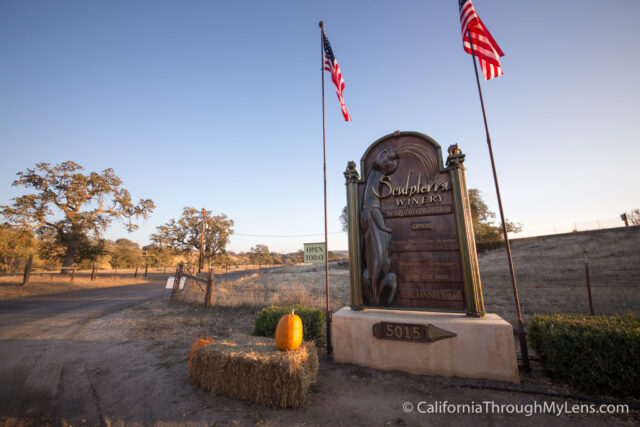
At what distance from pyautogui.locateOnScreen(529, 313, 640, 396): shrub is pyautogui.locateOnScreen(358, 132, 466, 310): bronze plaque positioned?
132 cm

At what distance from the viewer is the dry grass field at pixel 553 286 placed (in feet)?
30.4

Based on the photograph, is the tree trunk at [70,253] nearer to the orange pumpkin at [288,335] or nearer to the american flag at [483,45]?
the orange pumpkin at [288,335]

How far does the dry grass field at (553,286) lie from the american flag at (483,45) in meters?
6.67

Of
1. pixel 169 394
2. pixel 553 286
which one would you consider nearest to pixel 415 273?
pixel 169 394

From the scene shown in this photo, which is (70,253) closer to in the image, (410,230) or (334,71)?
(334,71)

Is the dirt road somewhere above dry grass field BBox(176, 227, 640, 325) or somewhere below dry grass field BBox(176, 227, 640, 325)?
below

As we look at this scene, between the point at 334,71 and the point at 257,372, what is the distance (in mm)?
7241

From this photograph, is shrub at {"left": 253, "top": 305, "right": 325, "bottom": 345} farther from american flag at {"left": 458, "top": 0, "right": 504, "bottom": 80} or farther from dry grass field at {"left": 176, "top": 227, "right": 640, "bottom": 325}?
american flag at {"left": 458, "top": 0, "right": 504, "bottom": 80}

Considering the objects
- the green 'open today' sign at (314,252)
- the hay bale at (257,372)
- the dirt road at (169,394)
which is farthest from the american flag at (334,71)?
the dirt road at (169,394)

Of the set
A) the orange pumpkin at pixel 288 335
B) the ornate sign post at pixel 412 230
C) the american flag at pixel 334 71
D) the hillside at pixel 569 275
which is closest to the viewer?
the orange pumpkin at pixel 288 335

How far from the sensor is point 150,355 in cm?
520

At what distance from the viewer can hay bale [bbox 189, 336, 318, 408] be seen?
320 centimetres

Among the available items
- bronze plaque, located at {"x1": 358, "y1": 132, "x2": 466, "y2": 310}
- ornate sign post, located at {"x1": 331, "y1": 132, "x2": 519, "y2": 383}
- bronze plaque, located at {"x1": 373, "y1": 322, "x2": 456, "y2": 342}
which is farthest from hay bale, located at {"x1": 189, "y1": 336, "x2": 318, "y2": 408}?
bronze plaque, located at {"x1": 358, "y1": 132, "x2": 466, "y2": 310}

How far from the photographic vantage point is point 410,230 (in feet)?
16.1
